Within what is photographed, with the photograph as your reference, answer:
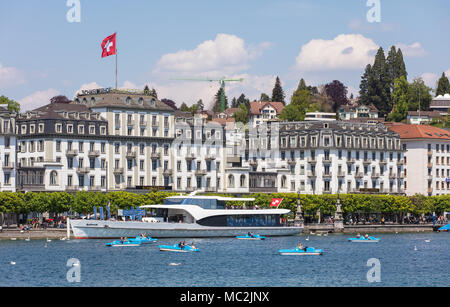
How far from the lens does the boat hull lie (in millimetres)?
102812

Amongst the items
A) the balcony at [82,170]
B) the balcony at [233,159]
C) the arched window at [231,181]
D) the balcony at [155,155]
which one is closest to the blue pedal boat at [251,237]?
the balcony at [82,170]

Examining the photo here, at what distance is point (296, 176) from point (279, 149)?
5845 millimetres

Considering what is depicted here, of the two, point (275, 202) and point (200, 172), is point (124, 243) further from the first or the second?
point (200, 172)

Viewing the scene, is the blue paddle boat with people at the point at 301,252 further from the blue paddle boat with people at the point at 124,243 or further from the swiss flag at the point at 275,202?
the swiss flag at the point at 275,202

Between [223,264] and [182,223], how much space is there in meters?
29.9

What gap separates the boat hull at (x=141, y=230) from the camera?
10281 centimetres

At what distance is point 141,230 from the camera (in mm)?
105562

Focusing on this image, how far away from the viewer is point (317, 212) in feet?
441

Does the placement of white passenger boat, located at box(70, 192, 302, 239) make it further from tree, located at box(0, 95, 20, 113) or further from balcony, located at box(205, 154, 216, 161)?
tree, located at box(0, 95, 20, 113)

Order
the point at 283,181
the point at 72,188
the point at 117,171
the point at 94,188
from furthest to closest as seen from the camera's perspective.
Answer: the point at 283,181
the point at 117,171
the point at 94,188
the point at 72,188

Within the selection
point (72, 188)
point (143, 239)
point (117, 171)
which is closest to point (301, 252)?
point (143, 239)

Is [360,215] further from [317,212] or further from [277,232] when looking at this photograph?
[277,232]

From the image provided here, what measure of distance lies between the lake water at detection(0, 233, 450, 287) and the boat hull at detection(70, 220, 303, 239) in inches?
118
